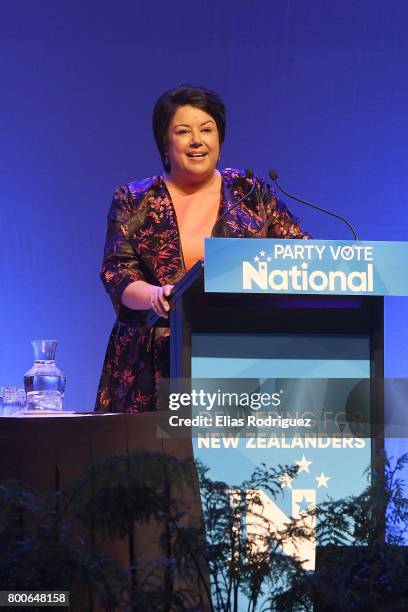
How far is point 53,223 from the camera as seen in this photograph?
495 cm

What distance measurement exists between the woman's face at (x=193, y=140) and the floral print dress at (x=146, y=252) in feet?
0.42

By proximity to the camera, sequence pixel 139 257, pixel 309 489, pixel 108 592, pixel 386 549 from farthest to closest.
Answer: pixel 139 257, pixel 309 489, pixel 386 549, pixel 108 592

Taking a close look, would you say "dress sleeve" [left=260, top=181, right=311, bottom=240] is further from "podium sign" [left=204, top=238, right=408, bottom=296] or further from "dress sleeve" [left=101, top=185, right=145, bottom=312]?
"podium sign" [left=204, top=238, right=408, bottom=296]

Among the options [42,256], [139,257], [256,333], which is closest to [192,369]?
[256,333]

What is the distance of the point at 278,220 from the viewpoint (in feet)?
10.7

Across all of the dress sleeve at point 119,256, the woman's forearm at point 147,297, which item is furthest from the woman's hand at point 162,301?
the dress sleeve at point 119,256

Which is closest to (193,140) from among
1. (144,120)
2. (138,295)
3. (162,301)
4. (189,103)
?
(189,103)

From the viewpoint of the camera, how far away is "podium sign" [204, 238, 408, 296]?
2.14 meters

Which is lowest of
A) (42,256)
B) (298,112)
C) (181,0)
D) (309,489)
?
(309,489)

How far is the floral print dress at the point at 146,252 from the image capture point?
3090 millimetres

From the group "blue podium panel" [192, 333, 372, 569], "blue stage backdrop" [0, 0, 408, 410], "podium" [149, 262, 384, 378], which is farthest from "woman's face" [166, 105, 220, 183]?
"blue stage backdrop" [0, 0, 408, 410]

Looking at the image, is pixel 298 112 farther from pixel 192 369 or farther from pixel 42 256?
pixel 192 369

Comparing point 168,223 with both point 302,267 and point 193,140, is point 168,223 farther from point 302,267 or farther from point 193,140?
point 302,267

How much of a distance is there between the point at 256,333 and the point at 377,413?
328 millimetres
